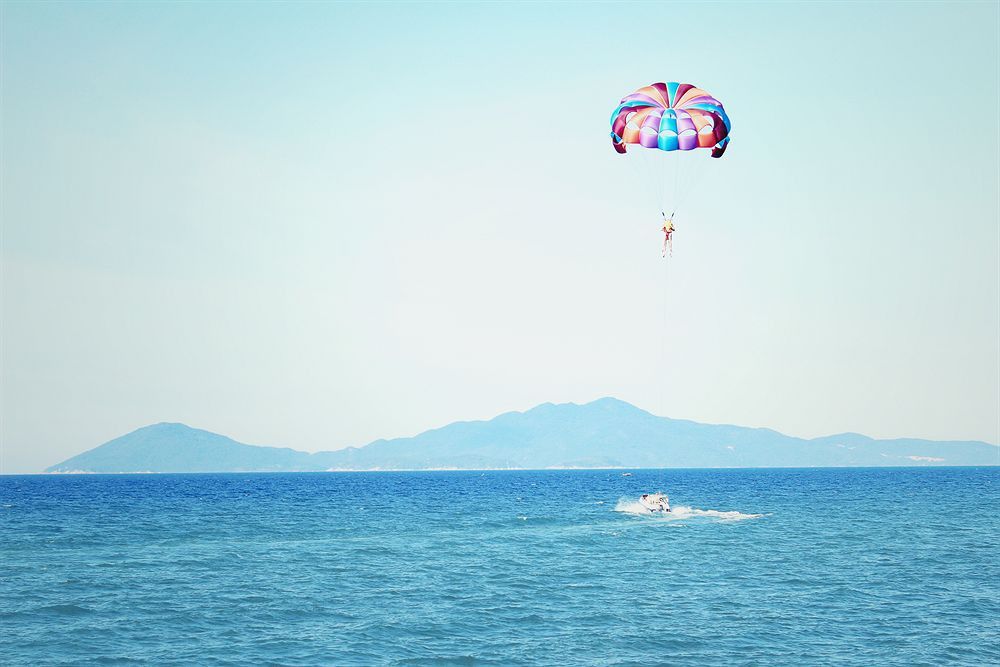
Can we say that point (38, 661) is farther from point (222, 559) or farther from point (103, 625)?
point (222, 559)

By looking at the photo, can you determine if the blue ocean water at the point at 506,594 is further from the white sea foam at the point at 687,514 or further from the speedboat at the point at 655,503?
the speedboat at the point at 655,503

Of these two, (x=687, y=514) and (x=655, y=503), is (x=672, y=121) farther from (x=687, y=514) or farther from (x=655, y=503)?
(x=655, y=503)

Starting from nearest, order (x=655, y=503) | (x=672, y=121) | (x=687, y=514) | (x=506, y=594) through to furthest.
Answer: (x=506, y=594), (x=672, y=121), (x=687, y=514), (x=655, y=503)

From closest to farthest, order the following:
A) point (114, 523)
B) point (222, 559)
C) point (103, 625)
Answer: point (103, 625) → point (222, 559) → point (114, 523)

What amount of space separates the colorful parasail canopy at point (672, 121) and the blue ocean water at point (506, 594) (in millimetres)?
20581

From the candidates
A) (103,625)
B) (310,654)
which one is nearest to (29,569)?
(103,625)

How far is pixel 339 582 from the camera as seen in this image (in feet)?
124

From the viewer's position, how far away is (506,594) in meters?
34.7

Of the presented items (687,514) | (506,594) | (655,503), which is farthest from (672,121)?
(655,503)

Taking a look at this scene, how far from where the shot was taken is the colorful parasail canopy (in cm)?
4094

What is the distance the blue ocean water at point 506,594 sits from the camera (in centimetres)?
2653

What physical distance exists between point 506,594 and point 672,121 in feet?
77.3

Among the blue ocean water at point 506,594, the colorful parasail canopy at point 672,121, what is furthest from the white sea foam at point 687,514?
the colorful parasail canopy at point 672,121

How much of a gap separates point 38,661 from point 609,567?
82.0 ft
